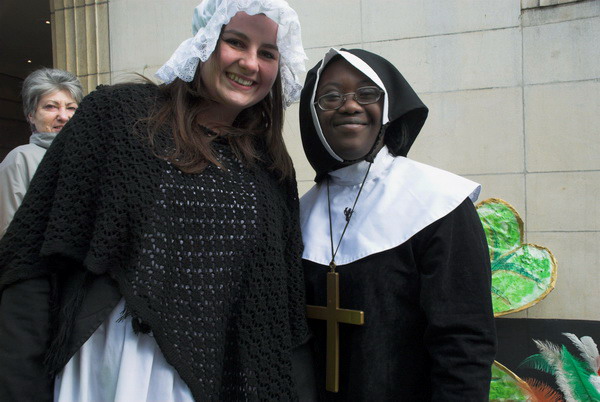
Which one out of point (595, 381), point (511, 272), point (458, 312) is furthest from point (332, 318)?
point (595, 381)

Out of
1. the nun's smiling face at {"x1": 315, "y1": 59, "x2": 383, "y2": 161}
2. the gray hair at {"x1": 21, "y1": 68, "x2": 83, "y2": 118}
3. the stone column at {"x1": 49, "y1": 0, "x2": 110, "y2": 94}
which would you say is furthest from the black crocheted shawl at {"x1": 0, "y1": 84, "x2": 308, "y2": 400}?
the stone column at {"x1": 49, "y1": 0, "x2": 110, "y2": 94}

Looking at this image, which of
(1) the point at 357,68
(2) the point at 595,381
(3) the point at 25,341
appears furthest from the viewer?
(2) the point at 595,381

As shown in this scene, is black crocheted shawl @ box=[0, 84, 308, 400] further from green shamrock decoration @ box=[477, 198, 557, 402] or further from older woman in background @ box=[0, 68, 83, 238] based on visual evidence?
green shamrock decoration @ box=[477, 198, 557, 402]

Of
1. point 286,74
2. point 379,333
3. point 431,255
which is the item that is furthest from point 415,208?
point 286,74

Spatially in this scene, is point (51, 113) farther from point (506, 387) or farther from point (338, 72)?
point (506, 387)

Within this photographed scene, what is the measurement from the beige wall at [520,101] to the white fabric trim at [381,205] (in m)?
2.07

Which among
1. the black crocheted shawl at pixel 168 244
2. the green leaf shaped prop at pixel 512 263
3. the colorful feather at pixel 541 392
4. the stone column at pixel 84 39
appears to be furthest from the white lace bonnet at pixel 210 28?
the stone column at pixel 84 39

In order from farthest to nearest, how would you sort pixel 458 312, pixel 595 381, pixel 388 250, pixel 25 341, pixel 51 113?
pixel 595 381, pixel 51 113, pixel 388 250, pixel 458 312, pixel 25 341

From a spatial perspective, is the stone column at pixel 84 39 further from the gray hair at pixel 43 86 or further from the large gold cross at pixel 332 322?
the large gold cross at pixel 332 322

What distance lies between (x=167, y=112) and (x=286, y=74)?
0.52 m

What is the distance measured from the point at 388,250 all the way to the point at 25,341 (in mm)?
1026

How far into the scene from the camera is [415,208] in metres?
1.63

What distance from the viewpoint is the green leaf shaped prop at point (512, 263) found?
10.6 ft

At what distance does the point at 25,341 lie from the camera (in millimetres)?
1329
